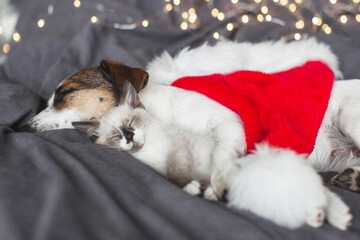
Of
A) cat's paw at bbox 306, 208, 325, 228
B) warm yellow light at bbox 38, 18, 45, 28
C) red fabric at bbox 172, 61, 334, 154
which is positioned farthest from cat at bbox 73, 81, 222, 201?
warm yellow light at bbox 38, 18, 45, 28

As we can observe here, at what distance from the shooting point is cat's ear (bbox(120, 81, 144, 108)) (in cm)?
138

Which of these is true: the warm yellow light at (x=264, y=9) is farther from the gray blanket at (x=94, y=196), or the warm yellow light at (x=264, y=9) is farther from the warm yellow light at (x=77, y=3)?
the warm yellow light at (x=77, y=3)

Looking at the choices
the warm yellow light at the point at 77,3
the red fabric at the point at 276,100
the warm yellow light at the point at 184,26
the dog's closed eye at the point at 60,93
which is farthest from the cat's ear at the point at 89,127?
the warm yellow light at the point at 77,3

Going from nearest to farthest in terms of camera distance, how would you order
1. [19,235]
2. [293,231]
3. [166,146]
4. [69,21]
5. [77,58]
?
1. [19,235]
2. [293,231]
3. [166,146]
4. [77,58]
5. [69,21]

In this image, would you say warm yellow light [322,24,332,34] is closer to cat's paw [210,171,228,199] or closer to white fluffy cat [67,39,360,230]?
white fluffy cat [67,39,360,230]

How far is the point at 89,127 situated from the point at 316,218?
0.98 metres

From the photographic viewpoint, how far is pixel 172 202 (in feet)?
3.15

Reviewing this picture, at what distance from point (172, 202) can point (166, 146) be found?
0.36 metres

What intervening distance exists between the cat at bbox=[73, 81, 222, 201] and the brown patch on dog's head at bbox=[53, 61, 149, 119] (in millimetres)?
126

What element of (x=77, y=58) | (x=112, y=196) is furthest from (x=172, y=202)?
(x=77, y=58)

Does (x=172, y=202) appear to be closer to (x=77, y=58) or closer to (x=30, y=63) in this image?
(x=77, y=58)

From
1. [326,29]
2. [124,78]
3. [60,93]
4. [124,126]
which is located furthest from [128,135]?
[326,29]

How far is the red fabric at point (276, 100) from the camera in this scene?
1.35 metres

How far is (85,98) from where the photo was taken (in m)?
1.56
